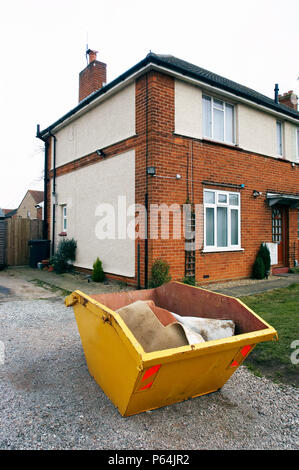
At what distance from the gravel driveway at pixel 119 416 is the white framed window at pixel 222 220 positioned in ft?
18.9

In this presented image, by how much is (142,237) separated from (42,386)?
5.22 m

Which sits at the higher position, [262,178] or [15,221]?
[262,178]

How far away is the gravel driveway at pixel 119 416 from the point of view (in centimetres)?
243

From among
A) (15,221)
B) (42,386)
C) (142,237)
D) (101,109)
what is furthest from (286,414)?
(15,221)

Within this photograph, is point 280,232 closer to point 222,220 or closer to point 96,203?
point 222,220

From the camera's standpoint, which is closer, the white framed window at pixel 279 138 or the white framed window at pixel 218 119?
the white framed window at pixel 218 119

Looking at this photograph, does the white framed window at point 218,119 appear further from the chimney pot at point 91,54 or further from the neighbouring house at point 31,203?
the neighbouring house at point 31,203

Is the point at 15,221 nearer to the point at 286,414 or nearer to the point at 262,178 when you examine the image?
the point at 262,178

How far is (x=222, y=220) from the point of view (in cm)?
963

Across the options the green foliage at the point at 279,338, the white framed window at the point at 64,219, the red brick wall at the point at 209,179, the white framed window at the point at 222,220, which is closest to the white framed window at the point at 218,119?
the red brick wall at the point at 209,179

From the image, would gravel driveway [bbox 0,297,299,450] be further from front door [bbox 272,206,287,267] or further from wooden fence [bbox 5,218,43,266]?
wooden fence [bbox 5,218,43,266]

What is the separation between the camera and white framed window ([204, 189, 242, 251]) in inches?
363

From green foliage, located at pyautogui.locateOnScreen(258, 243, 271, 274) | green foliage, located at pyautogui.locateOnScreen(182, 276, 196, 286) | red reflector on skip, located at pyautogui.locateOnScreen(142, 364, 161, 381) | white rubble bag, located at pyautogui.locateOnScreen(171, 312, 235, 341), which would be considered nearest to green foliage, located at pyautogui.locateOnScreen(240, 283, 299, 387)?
white rubble bag, located at pyautogui.locateOnScreen(171, 312, 235, 341)
